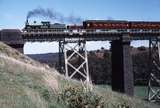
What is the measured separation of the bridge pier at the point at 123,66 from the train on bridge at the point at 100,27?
1598 millimetres

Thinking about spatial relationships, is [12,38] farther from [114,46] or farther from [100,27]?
[114,46]

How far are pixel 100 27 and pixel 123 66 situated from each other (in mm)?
5310

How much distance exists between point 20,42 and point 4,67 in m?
23.8

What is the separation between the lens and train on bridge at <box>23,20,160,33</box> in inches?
1802

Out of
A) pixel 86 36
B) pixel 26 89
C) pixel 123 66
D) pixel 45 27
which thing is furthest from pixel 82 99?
pixel 123 66

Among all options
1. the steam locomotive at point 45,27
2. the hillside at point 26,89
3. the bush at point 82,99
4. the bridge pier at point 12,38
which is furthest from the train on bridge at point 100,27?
the bush at point 82,99

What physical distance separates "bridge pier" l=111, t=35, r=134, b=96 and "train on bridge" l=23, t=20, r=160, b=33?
1.60m

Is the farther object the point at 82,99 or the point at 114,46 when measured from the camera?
the point at 114,46

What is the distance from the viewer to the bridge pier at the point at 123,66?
4934 cm

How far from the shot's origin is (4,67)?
18234 millimetres

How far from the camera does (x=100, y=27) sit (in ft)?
162

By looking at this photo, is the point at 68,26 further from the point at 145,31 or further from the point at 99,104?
the point at 99,104

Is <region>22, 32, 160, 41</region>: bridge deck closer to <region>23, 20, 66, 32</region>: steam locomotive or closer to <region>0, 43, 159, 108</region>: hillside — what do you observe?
<region>23, 20, 66, 32</region>: steam locomotive

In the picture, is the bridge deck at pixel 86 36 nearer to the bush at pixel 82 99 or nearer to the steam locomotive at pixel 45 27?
the steam locomotive at pixel 45 27
